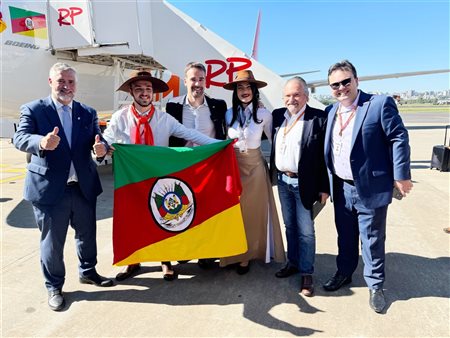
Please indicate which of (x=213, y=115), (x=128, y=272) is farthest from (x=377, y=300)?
(x=128, y=272)

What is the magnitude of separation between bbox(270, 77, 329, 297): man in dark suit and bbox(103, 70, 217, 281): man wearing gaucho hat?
73cm

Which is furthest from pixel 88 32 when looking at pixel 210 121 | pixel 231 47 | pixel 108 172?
pixel 210 121

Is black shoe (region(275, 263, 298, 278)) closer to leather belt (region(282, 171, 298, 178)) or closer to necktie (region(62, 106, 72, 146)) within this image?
leather belt (region(282, 171, 298, 178))

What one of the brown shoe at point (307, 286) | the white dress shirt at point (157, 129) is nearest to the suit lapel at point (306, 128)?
the white dress shirt at point (157, 129)

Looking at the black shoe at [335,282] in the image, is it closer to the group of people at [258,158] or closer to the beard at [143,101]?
the group of people at [258,158]

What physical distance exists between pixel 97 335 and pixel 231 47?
6.89 m

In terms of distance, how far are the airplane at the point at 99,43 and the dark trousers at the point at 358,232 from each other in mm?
5268

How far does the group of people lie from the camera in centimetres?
262

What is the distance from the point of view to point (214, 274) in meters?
3.37

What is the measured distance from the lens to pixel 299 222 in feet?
9.95

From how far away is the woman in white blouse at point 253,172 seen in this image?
10.3ft

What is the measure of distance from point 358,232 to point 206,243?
1501mm

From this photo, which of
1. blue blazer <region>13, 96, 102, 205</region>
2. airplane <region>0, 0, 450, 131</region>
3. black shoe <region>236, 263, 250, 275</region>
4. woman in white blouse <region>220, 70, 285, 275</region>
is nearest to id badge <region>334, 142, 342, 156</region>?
woman in white blouse <region>220, 70, 285, 275</region>

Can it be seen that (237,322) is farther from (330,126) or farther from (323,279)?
(330,126)
